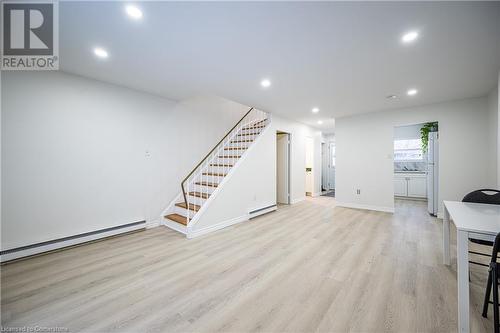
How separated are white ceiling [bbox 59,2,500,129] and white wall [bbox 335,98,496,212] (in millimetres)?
626

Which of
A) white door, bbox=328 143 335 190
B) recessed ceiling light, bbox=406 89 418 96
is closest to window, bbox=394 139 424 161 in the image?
white door, bbox=328 143 335 190

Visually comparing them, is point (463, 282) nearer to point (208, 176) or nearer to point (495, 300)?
point (495, 300)

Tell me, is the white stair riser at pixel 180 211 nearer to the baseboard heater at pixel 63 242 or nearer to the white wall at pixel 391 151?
the baseboard heater at pixel 63 242

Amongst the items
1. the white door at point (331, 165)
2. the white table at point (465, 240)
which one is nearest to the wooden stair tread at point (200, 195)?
the white table at point (465, 240)

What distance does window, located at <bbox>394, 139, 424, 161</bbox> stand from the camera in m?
6.45

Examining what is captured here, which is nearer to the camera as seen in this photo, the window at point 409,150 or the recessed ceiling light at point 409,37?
the recessed ceiling light at point 409,37

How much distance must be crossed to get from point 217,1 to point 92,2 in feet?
3.42

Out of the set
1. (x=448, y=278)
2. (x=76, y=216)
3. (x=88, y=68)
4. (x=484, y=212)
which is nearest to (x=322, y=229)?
(x=448, y=278)

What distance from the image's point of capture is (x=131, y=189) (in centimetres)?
343

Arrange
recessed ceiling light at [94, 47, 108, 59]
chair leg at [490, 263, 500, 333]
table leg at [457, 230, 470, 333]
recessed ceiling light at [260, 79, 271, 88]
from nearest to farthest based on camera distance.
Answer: chair leg at [490, 263, 500, 333] → table leg at [457, 230, 470, 333] → recessed ceiling light at [94, 47, 108, 59] → recessed ceiling light at [260, 79, 271, 88]

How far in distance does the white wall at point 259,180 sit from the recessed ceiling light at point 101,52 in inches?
100

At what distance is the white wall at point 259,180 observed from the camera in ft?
12.1

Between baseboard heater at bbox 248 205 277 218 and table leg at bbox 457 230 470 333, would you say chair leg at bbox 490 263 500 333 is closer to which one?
table leg at bbox 457 230 470 333

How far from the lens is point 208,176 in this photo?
425cm
